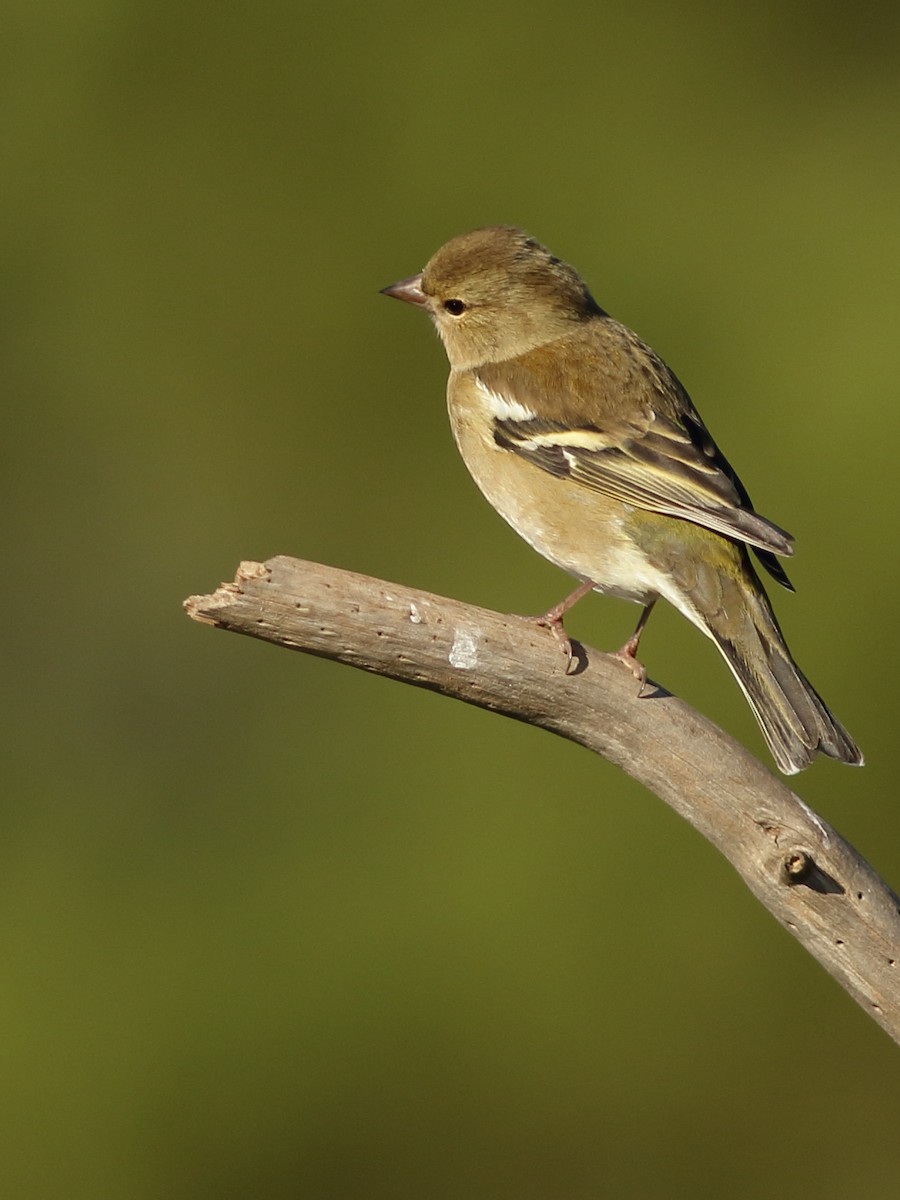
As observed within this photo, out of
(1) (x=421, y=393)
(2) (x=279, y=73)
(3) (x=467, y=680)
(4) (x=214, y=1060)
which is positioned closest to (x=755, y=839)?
(3) (x=467, y=680)

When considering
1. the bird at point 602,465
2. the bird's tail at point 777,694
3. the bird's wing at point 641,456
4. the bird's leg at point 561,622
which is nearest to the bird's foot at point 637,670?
the bird at point 602,465

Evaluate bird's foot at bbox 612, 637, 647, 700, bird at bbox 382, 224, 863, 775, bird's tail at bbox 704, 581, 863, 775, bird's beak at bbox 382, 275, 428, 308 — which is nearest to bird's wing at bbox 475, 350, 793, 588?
bird at bbox 382, 224, 863, 775

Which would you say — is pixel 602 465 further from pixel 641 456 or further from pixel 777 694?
pixel 777 694

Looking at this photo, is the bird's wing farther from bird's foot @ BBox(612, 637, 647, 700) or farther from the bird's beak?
the bird's beak

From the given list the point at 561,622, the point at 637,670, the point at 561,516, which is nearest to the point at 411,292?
the point at 561,516

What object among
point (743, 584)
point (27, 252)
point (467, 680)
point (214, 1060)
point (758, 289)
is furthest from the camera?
point (27, 252)

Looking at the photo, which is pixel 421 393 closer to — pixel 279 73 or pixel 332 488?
pixel 332 488
